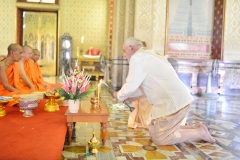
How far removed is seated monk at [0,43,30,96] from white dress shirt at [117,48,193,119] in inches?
74.4

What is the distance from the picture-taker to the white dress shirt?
3207mm

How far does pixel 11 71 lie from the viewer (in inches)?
186

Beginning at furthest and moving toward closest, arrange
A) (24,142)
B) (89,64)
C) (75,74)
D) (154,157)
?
1. (89,64)
2. (75,74)
3. (154,157)
4. (24,142)

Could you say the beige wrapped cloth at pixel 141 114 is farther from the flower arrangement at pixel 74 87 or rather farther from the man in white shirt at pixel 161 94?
the flower arrangement at pixel 74 87

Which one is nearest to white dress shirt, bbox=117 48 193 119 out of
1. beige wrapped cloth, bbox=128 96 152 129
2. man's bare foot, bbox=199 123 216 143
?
man's bare foot, bbox=199 123 216 143

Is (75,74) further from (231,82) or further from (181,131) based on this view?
(231,82)

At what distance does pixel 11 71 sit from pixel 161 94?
109 inches

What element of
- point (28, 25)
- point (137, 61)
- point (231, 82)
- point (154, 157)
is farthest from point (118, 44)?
point (28, 25)

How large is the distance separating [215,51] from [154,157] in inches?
252

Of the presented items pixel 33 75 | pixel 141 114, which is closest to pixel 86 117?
pixel 141 114

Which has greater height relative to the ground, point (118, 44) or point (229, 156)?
point (118, 44)

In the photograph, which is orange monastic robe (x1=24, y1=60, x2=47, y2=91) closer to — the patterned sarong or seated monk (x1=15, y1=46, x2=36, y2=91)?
seated monk (x1=15, y1=46, x2=36, y2=91)

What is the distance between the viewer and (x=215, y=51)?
8508 mm

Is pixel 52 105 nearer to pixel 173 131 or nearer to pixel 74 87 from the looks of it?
pixel 74 87
